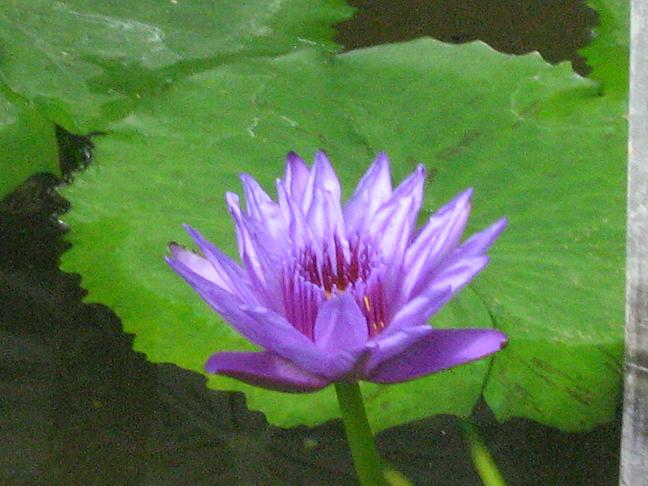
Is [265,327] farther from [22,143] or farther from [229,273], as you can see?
[22,143]

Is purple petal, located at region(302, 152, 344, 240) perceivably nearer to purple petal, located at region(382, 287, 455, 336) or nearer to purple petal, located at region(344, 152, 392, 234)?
purple petal, located at region(344, 152, 392, 234)

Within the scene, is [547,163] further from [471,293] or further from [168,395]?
[168,395]

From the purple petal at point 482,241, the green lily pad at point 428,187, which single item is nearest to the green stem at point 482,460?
the green lily pad at point 428,187

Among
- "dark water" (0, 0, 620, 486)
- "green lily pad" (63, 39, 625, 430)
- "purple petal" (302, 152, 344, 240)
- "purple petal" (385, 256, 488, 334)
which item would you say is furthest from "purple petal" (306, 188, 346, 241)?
"dark water" (0, 0, 620, 486)

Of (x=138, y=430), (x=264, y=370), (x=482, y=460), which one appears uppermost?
(x=264, y=370)

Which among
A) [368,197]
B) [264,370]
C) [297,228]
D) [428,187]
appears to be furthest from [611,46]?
[264,370]

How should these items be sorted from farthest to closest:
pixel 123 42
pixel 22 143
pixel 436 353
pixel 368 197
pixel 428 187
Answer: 1. pixel 123 42
2. pixel 22 143
3. pixel 428 187
4. pixel 368 197
5. pixel 436 353
